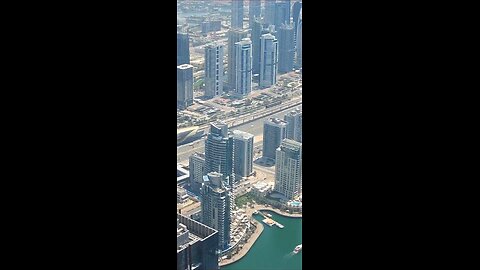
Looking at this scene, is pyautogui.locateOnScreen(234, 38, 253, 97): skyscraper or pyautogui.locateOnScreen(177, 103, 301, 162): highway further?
pyautogui.locateOnScreen(234, 38, 253, 97): skyscraper

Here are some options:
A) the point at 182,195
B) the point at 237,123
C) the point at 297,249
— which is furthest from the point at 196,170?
the point at 297,249

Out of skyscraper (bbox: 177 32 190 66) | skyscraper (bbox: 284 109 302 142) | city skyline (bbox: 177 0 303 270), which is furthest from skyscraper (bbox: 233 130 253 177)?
skyscraper (bbox: 177 32 190 66)

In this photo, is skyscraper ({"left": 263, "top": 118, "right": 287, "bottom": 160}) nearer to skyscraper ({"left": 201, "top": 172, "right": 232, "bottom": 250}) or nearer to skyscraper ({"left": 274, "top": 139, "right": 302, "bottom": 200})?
skyscraper ({"left": 274, "top": 139, "right": 302, "bottom": 200})

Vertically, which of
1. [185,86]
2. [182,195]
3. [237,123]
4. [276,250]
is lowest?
[276,250]

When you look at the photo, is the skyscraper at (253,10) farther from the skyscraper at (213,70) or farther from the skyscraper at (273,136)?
the skyscraper at (273,136)

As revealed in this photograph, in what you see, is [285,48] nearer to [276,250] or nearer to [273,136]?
[273,136]
